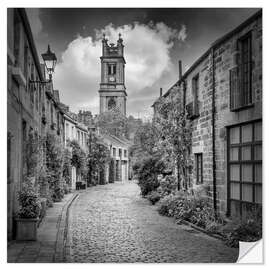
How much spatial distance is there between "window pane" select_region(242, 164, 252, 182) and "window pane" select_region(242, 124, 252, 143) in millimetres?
443

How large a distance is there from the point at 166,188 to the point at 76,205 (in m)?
2.91

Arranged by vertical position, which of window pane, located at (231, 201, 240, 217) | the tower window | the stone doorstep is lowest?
the stone doorstep

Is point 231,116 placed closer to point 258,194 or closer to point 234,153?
point 234,153

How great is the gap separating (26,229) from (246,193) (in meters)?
3.63

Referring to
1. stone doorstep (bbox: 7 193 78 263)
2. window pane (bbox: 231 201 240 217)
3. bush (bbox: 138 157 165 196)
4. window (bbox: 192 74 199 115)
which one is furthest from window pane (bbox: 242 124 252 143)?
bush (bbox: 138 157 165 196)

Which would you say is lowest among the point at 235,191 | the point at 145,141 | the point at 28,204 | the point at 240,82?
the point at 28,204

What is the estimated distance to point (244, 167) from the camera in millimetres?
7168

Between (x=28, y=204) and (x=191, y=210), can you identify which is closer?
(x=28, y=204)

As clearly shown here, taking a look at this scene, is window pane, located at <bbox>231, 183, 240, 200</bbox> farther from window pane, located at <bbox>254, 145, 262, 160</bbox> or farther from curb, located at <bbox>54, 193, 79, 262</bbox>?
curb, located at <bbox>54, 193, 79, 262</bbox>

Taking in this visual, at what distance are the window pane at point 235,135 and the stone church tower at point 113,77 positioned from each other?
202 cm

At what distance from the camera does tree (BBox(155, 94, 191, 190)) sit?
10.6m

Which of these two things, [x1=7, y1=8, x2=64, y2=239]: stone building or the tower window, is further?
the tower window

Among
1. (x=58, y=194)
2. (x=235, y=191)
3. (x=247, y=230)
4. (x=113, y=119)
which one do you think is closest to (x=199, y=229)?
(x=235, y=191)

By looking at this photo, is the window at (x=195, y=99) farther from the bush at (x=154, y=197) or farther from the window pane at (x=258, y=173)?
the bush at (x=154, y=197)
